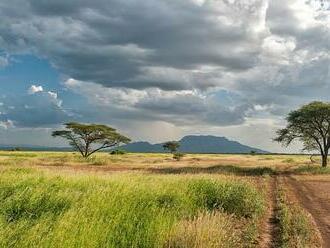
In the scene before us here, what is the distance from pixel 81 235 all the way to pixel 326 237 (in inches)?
314

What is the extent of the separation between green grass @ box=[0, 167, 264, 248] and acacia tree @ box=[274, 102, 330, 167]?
154 ft

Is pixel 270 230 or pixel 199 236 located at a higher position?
pixel 199 236

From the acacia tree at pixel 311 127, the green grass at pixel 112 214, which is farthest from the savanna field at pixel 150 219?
the acacia tree at pixel 311 127

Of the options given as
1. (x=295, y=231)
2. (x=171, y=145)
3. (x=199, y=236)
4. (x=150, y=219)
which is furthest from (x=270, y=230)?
(x=171, y=145)

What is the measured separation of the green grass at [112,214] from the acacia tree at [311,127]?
46.8m

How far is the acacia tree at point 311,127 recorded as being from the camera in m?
67.2

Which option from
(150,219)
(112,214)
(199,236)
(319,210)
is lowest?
(319,210)

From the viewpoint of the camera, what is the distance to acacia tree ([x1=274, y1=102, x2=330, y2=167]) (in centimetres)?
6719

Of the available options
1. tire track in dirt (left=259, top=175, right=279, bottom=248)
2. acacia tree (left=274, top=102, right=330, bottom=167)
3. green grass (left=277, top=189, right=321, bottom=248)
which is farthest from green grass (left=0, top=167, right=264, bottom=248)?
acacia tree (left=274, top=102, right=330, bottom=167)

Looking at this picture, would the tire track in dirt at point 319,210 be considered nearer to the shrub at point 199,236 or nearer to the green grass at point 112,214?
the green grass at point 112,214

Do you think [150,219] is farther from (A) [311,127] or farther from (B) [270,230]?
(A) [311,127]

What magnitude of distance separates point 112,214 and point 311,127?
58616mm

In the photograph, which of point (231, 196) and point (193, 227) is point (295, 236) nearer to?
point (193, 227)

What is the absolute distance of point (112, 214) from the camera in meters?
14.1
